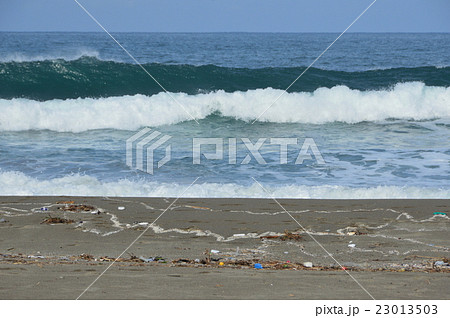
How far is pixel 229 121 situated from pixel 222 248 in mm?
9771

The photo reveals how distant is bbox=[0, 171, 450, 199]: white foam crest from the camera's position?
7.63 metres

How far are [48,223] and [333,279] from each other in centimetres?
336

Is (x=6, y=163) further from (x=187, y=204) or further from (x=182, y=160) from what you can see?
(x=187, y=204)

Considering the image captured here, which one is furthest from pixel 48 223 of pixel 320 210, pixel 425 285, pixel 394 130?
pixel 394 130

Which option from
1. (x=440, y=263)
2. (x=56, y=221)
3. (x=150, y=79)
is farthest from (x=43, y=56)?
(x=440, y=263)

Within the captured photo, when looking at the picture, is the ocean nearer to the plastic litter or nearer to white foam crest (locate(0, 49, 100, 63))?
white foam crest (locate(0, 49, 100, 63))

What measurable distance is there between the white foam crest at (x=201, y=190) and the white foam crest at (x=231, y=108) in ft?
17.2

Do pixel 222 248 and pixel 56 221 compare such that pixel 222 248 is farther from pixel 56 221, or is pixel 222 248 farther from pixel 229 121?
pixel 229 121

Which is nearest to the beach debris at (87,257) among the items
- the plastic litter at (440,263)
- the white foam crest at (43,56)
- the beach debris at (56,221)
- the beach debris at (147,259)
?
the beach debris at (147,259)

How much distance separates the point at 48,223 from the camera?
5980 millimetres

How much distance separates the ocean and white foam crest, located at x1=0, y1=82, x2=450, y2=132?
0.04 meters

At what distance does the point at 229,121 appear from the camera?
1480cm

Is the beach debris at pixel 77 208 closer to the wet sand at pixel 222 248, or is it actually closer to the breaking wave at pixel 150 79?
the wet sand at pixel 222 248

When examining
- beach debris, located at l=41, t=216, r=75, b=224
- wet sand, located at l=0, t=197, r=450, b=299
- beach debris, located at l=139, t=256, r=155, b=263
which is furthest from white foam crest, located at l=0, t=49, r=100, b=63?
beach debris, located at l=139, t=256, r=155, b=263
